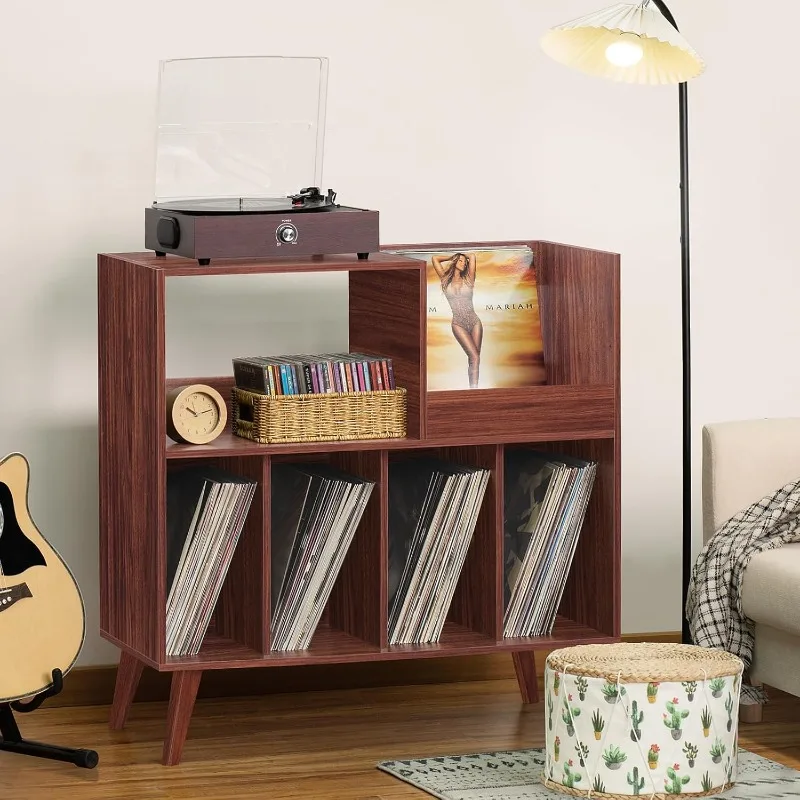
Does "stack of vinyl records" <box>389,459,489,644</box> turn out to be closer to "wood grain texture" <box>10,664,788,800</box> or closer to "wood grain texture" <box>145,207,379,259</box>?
"wood grain texture" <box>10,664,788,800</box>

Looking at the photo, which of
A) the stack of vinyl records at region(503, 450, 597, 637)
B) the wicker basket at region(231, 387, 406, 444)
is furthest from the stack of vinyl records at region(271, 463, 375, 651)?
the stack of vinyl records at region(503, 450, 597, 637)

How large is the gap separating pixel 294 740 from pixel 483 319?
0.90 metres

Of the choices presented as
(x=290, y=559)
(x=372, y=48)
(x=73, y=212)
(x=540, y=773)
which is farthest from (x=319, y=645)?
(x=372, y=48)

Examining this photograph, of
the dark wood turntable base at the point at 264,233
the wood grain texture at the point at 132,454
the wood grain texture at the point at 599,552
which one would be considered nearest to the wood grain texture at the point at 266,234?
the dark wood turntable base at the point at 264,233

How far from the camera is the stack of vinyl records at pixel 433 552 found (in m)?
2.97

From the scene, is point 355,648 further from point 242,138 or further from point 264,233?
point 242,138

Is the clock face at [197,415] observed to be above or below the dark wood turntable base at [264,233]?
below

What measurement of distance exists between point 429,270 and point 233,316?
0.47 m

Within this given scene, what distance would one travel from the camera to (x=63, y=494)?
323 cm

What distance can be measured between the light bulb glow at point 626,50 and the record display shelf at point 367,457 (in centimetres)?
37

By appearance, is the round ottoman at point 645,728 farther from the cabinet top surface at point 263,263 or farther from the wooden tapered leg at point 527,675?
the cabinet top surface at point 263,263

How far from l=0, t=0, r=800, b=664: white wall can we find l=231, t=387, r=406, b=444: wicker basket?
501mm

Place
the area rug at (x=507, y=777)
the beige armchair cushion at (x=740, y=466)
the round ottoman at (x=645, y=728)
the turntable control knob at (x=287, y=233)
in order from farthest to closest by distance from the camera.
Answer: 1. the beige armchair cushion at (x=740, y=466)
2. the turntable control knob at (x=287, y=233)
3. the area rug at (x=507, y=777)
4. the round ottoman at (x=645, y=728)

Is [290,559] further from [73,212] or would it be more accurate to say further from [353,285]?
[73,212]
